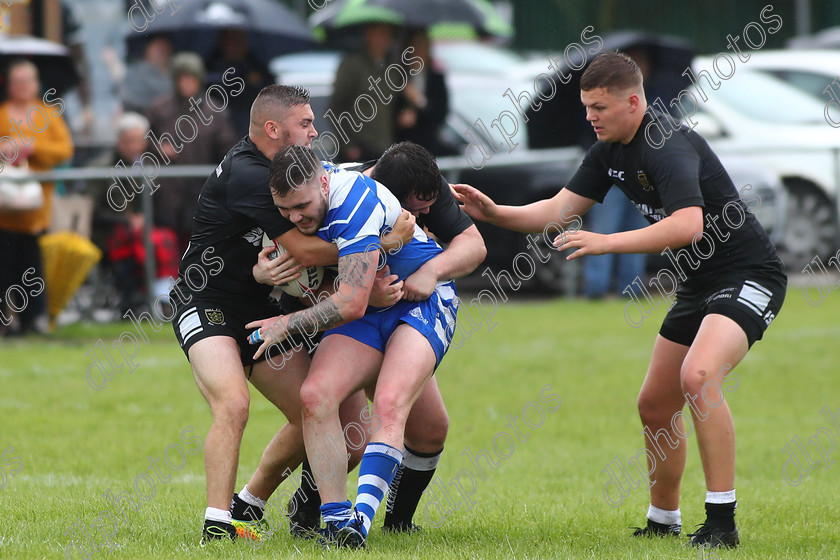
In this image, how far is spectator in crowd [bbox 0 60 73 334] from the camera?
11.0m

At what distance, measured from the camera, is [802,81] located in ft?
51.3

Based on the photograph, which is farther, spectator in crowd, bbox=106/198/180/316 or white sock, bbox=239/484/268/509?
spectator in crowd, bbox=106/198/180/316

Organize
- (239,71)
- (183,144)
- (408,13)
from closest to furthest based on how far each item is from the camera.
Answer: (183,144) → (239,71) → (408,13)

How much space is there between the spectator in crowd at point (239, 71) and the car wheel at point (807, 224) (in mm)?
6775

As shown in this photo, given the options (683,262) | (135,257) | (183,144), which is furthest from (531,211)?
(183,144)

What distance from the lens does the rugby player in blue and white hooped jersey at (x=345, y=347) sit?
4.75 metres

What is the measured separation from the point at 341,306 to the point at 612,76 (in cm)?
160

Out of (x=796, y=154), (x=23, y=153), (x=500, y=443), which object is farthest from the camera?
(x=796, y=154)

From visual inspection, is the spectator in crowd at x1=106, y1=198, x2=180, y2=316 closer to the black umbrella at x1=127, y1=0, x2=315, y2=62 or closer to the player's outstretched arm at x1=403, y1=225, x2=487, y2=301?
the black umbrella at x1=127, y1=0, x2=315, y2=62

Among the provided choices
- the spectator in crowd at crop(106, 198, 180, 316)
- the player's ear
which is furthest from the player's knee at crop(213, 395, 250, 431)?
the spectator in crowd at crop(106, 198, 180, 316)

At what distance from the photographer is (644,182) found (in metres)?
5.27

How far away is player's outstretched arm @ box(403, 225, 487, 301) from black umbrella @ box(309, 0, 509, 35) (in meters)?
10.3

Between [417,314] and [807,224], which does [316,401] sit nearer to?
[417,314]

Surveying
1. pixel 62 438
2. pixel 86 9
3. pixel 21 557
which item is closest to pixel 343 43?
pixel 86 9
